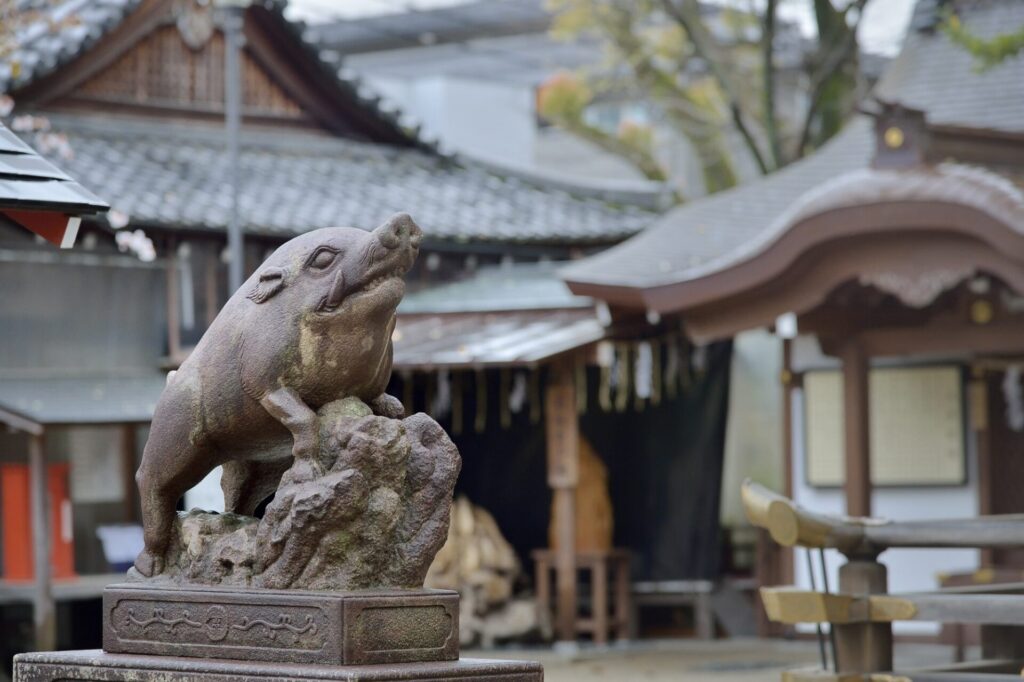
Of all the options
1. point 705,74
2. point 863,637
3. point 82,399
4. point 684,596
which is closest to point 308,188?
point 82,399

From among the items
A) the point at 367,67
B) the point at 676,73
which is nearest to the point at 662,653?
the point at 676,73

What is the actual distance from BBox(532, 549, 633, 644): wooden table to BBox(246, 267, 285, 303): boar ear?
11102mm

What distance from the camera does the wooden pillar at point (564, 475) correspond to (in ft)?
55.9

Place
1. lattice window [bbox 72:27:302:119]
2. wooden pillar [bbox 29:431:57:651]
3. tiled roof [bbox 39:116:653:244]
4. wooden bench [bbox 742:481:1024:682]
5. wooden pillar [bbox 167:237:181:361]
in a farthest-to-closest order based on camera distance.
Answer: lattice window [bbox 72:27:302:119] → tiled roof [bbox 39:116:653:244] → wooden pillar [bbox 167:237:181:361] → wooden pillar [bbox 29:431:57:651] → wooden bench [bbox 742:481:1024:682]

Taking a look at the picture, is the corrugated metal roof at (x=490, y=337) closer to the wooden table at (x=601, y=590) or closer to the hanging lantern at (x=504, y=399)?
the hanging lantern at (x=504, y=399)

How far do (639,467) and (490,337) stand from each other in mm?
2265

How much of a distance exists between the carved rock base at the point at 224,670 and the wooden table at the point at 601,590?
1068cm

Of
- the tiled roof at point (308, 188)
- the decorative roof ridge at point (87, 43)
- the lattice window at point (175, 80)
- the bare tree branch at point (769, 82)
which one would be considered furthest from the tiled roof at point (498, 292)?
the bare tree branch at point (769, 82)

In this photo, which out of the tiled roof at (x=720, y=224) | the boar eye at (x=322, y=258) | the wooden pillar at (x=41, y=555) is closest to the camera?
the boar eye at (x=322, y=258)

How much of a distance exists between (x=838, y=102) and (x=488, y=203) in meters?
5.24

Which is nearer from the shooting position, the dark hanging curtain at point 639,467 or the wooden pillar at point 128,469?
the wooden pillar at point 128,469

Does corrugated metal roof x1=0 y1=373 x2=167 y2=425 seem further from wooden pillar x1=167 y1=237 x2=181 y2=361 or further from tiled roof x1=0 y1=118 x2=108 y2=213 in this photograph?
tiled roof x1=0 y1=118 x2=108 y2=213

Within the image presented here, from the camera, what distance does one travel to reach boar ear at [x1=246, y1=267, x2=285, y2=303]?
247 inches

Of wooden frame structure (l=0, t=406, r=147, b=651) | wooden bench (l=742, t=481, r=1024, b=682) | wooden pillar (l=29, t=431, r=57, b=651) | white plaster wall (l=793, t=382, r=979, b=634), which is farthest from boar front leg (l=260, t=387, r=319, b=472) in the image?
white plaster wall (l=793, t=382, r=979, b=634)
